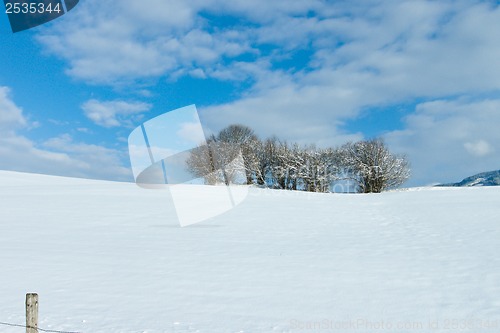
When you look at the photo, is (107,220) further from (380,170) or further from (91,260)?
(380,170)

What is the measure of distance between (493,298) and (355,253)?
481 centimetres

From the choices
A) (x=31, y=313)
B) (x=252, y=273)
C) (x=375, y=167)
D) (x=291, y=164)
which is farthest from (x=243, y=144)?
(x=31, y=313)

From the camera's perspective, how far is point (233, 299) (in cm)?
830

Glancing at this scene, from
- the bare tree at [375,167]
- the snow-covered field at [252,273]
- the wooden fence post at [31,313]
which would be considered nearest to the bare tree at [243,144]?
the bare tree at [375,167]

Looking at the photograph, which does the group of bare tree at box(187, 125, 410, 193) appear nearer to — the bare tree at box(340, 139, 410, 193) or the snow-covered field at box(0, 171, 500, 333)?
the bare tree at box(340, 139, 410, 193)

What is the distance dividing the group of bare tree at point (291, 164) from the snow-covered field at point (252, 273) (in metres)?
30.6

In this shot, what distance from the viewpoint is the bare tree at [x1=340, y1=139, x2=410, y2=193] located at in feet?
172

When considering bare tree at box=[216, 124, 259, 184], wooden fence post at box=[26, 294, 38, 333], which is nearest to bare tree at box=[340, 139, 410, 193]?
bare tree at box=[216, 124, 259, 184]

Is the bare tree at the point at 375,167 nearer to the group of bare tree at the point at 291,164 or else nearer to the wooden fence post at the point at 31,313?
the group of bare tree at the point at 291,164

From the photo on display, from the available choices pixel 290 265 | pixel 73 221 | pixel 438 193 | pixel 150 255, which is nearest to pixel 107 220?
pixel 73 221

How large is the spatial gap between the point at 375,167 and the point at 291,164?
11407mm

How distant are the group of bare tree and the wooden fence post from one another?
43215mm

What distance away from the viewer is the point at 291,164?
56.5 m

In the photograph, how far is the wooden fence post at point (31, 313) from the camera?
5266mm
